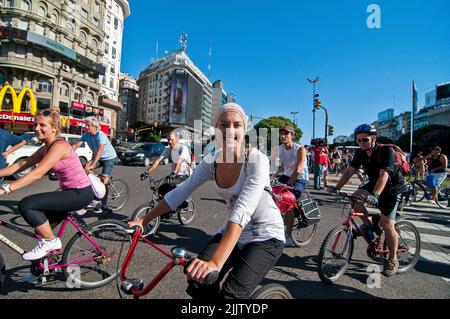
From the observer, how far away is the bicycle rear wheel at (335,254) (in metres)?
3.12

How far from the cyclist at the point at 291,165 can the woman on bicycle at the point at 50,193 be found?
3050 millimetres

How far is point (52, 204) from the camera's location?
2.70 meters

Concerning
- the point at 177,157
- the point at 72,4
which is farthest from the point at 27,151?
the point at 72,4

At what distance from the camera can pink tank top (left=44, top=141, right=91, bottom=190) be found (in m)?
2.84

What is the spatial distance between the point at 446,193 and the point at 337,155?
10.2m

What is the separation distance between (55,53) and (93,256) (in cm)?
5060

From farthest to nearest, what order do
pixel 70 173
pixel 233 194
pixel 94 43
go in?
pixel 94 43 < pixel 70 173 < pixel 233 194

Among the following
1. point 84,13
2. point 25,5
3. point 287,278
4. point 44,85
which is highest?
point 84,13

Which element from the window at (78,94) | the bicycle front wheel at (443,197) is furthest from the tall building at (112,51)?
the bicycle front wheel at (443,197)

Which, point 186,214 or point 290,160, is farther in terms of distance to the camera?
point 186,214

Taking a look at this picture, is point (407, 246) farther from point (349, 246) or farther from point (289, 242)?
point (289, 242)

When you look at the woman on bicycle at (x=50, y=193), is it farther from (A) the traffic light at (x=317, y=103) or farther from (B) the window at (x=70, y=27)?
(B) the window at (x=70, y=27)

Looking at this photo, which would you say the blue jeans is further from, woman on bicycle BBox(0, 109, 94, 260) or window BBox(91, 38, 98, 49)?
window BBox(91, 38, 98, 49)

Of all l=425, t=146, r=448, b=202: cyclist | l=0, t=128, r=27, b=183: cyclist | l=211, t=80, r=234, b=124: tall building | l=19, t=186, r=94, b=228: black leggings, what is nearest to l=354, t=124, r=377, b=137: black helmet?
l=19, t=186, r=94, b=228: black leggings
